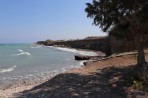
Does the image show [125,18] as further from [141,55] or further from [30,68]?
[30,68]

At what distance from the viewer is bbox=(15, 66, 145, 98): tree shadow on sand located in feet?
38.0

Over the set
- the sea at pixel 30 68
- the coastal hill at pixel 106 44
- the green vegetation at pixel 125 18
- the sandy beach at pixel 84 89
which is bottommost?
the sea at pixel 30 68

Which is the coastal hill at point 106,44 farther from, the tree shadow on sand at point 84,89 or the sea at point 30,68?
the tree shadow on sand at point 84,89

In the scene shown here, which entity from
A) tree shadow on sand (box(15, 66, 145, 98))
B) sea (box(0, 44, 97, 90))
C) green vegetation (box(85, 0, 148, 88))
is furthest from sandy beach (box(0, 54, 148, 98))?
sea (box(0, 44, 97, 90))

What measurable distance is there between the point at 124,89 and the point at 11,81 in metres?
12.4

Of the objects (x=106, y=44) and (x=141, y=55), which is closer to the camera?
(x=141, y=55)

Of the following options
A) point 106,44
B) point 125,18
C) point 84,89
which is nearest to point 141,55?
point 125,18

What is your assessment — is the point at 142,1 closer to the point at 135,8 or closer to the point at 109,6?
the point at 135,8

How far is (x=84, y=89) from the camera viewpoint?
12.5 meters

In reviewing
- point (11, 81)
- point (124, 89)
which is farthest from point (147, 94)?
point (11, 81)

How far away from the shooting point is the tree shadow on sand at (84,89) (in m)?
11.6

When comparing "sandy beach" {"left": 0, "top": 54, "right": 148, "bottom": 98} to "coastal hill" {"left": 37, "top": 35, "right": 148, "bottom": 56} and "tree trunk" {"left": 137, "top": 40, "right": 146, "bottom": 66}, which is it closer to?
"tree trunk" {"left": 137, "top": 40, "right": 146, "bottom": 66}

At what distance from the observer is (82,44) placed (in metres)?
84.8

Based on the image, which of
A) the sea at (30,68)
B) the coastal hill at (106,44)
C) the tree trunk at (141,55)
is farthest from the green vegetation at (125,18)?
the sea at (30,68)
